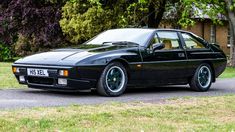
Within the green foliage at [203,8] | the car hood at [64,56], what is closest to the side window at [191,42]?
the car hood at [64,56]

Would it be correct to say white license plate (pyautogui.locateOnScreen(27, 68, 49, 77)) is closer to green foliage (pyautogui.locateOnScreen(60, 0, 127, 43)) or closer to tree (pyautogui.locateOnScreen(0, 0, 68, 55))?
green foliage (pyautogui.locateOnScreen(60, 0, 127, 43))

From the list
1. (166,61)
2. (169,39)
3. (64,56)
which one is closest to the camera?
(64,56)

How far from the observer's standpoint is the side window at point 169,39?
1218cm

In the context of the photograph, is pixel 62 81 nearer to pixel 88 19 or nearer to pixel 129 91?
pixel 129 91

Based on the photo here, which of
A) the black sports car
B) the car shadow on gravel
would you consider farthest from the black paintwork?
the car shadow on gravel

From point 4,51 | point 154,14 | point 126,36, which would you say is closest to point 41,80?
point 126,36

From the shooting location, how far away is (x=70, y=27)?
30.6m

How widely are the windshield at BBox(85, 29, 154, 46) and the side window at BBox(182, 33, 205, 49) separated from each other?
3.83 ft

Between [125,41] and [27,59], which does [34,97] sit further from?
[125,41]

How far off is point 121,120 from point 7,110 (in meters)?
1.61

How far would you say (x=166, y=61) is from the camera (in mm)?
11953

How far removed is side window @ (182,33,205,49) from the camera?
42.1 feet

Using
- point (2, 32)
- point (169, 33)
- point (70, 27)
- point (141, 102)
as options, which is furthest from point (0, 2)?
point (141, 102)

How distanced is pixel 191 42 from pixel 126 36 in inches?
69.6
